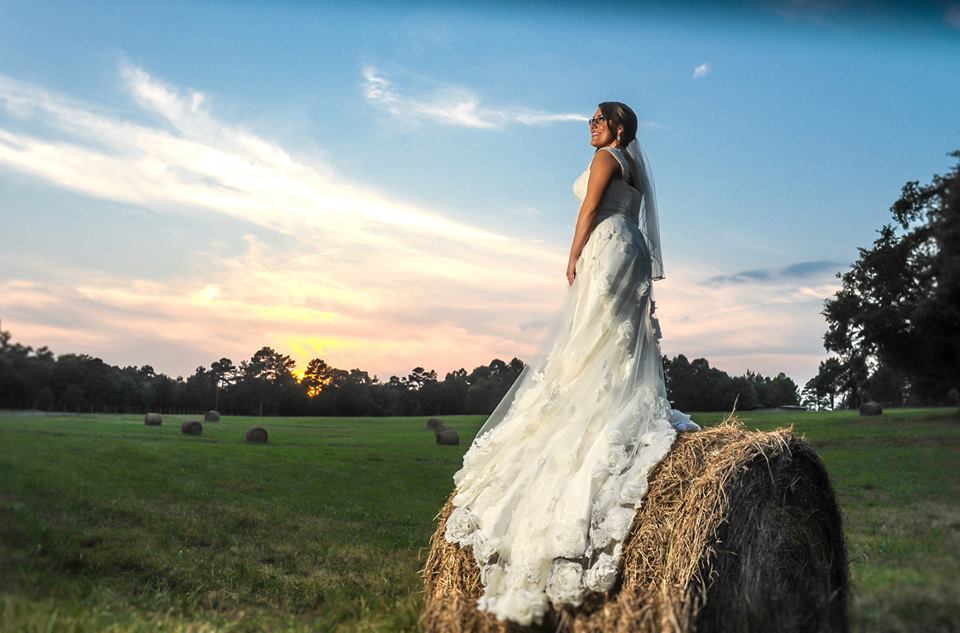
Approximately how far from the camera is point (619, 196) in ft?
19.7

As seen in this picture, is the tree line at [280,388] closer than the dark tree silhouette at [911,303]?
Yes

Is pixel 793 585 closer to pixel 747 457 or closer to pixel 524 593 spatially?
pixel 747 457

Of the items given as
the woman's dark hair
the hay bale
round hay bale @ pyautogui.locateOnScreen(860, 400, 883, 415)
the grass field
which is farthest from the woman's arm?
round hay bale @ pyautogui.locateOnScreen(860, 400, 883, 415)

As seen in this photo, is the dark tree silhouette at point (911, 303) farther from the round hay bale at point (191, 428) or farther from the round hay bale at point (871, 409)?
the round hay bale at point (191, 428)

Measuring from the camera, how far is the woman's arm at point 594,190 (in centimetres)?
592

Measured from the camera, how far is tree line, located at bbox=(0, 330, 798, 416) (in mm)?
5758

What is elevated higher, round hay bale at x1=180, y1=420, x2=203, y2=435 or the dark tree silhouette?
the dark tree silhouette

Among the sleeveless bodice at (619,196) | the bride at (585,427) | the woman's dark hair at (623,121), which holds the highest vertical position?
the woman's dark hair at (623,121)

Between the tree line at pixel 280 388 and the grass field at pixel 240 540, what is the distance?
0.92 feet

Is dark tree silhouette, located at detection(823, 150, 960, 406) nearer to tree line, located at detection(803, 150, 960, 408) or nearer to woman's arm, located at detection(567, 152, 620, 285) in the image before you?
tree line, located at detection(803, 150, 960, 408)

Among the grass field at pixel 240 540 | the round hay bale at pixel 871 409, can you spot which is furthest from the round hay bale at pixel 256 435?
the round hay bale at pixel 871 409

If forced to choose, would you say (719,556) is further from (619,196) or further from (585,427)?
(619,196)

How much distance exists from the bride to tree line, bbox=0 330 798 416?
26.2 inches

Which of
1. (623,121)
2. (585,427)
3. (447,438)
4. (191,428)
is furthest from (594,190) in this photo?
(447,438)
